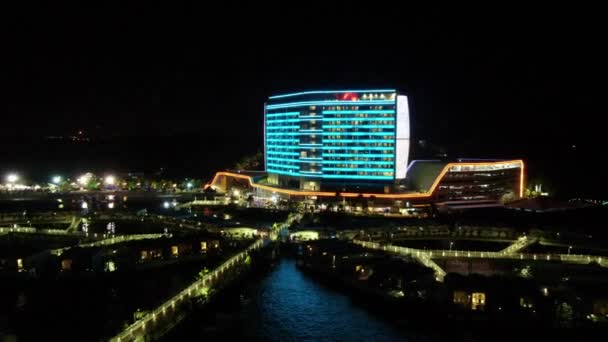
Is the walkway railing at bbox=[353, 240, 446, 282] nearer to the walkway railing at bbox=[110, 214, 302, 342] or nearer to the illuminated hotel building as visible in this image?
the walkway railing at bbox=[110, 214, 302, 342]

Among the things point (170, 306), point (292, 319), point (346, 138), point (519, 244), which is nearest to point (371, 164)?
point (346, 138)

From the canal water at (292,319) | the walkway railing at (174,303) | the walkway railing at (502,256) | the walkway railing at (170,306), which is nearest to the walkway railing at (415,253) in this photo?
the walkway railing at (502,256)

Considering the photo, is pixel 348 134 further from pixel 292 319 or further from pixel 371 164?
pixel 292 319

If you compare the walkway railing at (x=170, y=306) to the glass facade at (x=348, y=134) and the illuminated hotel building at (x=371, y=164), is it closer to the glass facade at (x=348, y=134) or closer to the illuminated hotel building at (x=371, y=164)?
the illuminated hotel building at (x=371, y=164)

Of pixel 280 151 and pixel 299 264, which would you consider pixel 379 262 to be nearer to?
pixel 299 264

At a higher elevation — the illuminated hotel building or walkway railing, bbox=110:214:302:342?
the illuminated hotel building

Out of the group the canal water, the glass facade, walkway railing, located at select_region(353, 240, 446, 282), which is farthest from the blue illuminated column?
the canal water
